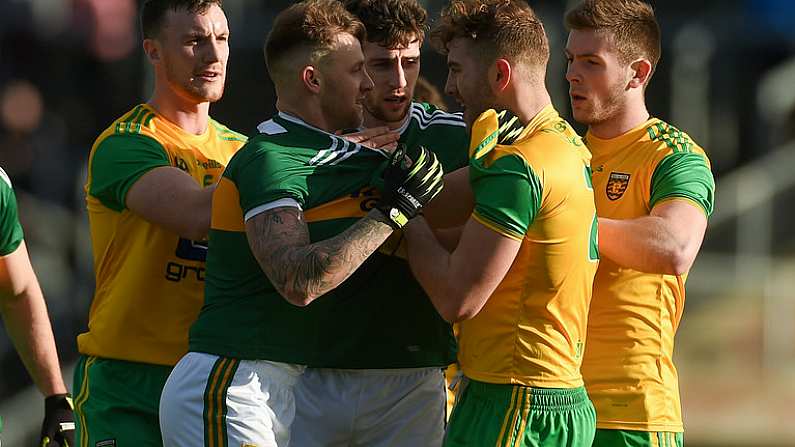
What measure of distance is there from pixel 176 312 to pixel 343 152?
1.30 metres

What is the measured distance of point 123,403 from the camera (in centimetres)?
563

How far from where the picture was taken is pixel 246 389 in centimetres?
461

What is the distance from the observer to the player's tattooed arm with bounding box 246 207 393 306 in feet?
14.3

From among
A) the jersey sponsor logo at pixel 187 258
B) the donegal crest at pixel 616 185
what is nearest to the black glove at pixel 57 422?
the jersey sponsor logo at pixel 187 258

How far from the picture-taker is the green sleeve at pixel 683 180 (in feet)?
16.7

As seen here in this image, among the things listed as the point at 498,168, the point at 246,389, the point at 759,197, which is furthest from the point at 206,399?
the point at 759,197

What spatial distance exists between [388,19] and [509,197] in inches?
57.2

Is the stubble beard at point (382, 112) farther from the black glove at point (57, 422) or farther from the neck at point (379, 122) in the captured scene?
the black glove at point (57, 422)

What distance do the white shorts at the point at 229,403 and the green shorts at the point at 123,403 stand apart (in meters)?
0.91

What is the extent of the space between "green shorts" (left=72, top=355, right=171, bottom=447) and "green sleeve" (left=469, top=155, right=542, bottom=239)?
1890 mm

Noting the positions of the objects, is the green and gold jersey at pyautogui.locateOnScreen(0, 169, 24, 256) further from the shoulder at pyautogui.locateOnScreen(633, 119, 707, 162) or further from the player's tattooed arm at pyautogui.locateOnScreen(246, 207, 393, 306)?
the shoulder at pyautogui.locateOnScreen(633, 119, 707, 162)

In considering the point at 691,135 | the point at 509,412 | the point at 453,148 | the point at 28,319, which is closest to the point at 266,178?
the point at 453,148

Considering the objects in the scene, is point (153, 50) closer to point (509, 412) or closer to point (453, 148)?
point (453, 148)

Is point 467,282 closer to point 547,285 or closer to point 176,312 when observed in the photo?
point 547,285
